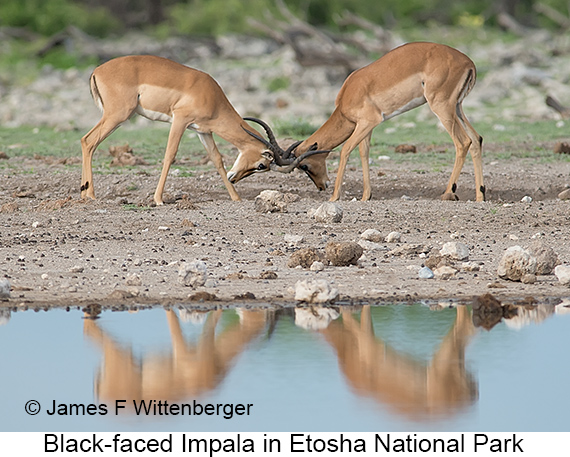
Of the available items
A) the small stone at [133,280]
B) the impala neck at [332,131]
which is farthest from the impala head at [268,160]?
the small stone at [133,280]

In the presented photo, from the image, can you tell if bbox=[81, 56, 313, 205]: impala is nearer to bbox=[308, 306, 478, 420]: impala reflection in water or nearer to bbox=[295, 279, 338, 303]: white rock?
bbox=[295, 279, 338, 303]: white rock

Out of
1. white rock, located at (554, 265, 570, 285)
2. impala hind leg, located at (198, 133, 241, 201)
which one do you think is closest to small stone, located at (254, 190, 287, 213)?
impala hind leg, located at (198, 133, 241, 201)

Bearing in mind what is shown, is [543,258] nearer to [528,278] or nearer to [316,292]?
[528,278]

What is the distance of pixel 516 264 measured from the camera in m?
7.57

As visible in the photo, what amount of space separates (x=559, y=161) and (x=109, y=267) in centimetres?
774

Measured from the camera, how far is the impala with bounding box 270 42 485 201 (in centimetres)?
1150

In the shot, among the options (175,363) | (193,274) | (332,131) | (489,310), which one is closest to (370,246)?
(193,274)

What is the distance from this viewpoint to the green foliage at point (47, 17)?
36.5 m

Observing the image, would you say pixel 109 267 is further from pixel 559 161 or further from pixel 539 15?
pixel 539 15

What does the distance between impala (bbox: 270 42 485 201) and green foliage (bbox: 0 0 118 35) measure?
1047 inches

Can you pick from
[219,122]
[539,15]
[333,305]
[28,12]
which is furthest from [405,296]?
[539,15]

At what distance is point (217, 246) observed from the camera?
9031 millimetres

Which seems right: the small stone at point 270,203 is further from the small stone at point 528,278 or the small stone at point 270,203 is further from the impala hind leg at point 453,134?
the small stone at point 528,278

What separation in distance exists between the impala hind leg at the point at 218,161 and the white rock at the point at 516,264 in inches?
172
